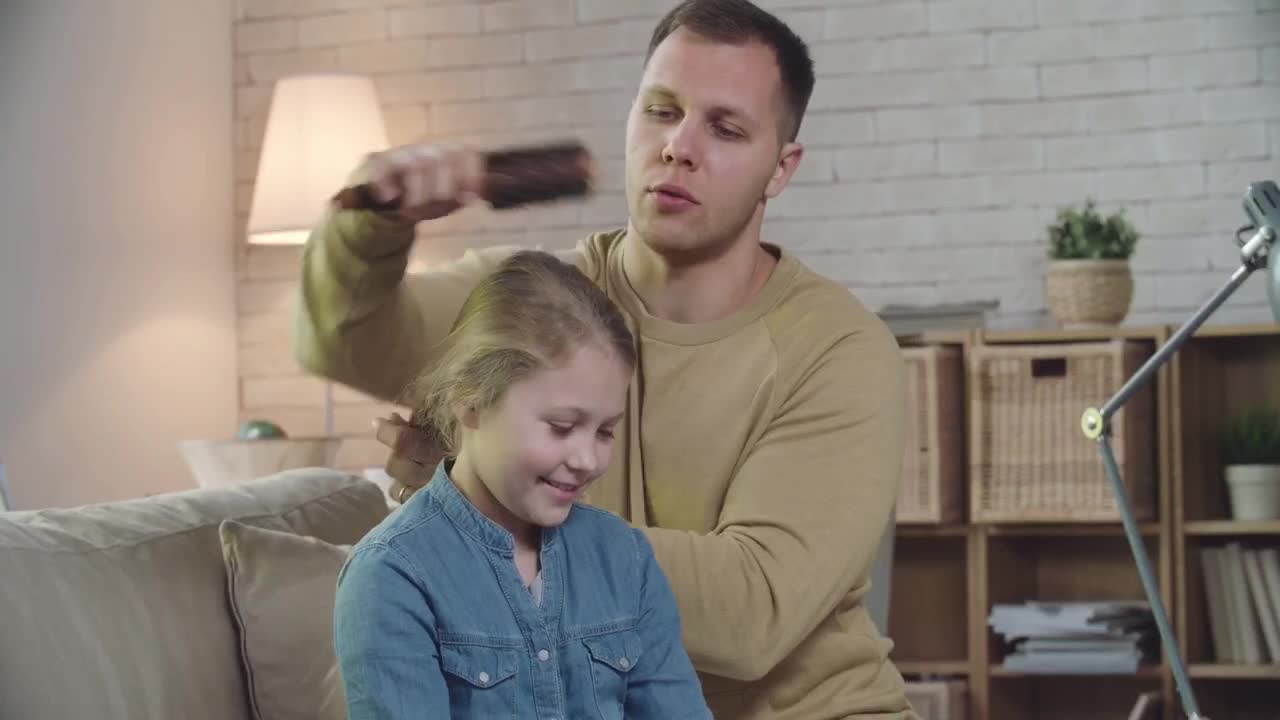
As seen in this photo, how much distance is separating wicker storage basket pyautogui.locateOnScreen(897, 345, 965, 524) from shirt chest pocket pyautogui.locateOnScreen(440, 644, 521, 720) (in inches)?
94.0

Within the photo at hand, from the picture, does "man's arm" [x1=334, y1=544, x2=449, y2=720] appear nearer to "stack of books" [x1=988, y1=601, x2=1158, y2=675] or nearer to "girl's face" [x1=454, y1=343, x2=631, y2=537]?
"girl's face" [x1=454, y1=343, x2=631, y2=537]

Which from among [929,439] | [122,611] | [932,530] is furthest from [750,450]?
[932,530]

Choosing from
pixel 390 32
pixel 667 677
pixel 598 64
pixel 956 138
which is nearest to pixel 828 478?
pixel 667 677

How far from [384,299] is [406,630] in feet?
1.51

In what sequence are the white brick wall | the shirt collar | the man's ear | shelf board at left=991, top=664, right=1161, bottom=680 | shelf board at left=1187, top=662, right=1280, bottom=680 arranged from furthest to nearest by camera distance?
the white brick wall, shelf board at left=991, top=664, right=1161, bottom=680, shelf board at left=1187, top=662, right=1280, bottom=680, the man's ear, the shirt collar

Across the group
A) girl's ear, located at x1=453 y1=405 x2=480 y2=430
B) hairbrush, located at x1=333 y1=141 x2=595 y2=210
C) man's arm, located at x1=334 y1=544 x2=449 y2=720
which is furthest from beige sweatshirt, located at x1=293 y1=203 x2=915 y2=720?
man's arm, located at x1=334 y1=544 x2=449 y2=720

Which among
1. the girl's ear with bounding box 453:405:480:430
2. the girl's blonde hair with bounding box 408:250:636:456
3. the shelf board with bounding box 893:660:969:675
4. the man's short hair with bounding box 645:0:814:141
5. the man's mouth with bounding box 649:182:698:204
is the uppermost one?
the man's short hair with bounding box 645:0:814:141

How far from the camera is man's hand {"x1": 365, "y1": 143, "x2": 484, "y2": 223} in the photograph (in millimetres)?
1452

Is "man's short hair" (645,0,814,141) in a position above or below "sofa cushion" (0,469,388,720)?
above

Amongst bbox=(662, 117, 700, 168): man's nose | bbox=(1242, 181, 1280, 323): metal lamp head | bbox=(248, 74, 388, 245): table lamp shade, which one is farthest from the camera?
bbox=(248, 74, 388, 245): table lamp shade

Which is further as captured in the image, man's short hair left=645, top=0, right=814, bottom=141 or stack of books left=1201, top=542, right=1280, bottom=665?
stack of books left=1201, top=542, right=1280, bottom=665

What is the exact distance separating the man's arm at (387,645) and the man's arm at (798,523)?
1.08ft

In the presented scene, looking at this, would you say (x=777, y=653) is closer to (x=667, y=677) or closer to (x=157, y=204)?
(x=667, y=677)

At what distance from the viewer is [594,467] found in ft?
4.68
